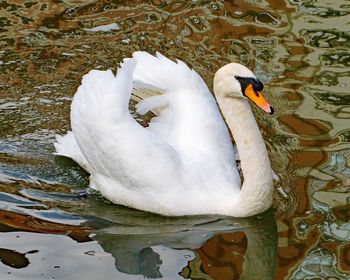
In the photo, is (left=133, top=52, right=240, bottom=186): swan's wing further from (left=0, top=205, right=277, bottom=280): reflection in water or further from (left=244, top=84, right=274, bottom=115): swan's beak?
(left=244, top=84, right=274, bottom=115): swan's beak

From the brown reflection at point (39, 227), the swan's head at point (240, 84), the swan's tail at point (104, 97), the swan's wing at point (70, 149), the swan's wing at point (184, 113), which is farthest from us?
the swan's wing at point (70, 149)

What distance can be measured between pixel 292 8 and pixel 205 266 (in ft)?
13.9

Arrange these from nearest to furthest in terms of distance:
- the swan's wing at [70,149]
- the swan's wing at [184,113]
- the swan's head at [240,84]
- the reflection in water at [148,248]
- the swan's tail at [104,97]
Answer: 1. the reflection in water at [148,248]
2. the swan's head at [240,84]
3. the swan's tail at [104,97]
4. the swan's wing at [184,113]
5. the swan's wing at [70,149]

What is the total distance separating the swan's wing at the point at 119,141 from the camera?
6754 millimetres

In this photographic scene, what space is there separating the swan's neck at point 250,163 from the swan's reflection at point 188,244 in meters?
0.13

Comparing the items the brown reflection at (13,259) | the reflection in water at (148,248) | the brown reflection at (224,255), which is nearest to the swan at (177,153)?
the reflection in water at (148,248)

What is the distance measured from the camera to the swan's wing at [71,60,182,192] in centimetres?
675

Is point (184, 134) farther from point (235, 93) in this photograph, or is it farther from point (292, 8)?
point (292, 8)

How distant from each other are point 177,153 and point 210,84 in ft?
5.87

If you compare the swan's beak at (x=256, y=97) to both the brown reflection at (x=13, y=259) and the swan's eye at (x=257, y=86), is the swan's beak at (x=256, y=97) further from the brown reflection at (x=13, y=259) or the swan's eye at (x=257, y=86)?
the brown reflection at (x=13, y=259)

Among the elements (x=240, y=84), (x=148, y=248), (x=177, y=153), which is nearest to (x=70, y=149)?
(x=177, y=153)

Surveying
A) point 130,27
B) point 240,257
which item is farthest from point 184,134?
point 130,27

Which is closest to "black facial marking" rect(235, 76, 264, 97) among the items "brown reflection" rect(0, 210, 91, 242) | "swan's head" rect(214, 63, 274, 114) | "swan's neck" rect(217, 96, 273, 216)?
"swan's head" rect(214, 63, 274, 114)

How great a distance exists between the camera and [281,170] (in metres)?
7.42
